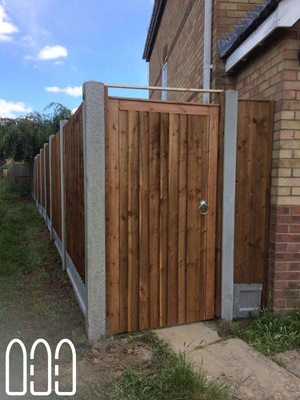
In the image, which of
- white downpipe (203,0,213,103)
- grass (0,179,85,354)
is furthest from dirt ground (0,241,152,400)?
white downpipe (203,0,213,103)

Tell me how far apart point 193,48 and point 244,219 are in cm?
336

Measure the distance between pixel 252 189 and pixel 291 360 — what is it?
5.03 feet

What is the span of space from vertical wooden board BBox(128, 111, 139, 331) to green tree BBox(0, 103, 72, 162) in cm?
1273

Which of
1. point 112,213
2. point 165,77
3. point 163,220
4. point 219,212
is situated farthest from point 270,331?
point 165,77

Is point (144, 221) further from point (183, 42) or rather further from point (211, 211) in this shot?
point (183, 42)

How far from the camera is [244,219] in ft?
10.9

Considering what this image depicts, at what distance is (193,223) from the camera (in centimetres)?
320

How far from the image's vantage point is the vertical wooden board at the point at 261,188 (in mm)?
Answer: 3227

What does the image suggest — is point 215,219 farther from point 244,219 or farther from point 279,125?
point 279,125

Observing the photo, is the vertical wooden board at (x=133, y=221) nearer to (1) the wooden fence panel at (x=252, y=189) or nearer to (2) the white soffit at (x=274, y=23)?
(1) the wooden fence panel at (x=252, y=189)

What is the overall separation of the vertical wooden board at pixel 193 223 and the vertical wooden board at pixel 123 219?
610mm

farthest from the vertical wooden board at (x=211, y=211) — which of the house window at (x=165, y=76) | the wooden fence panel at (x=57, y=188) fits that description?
the house window at (x=165, y=76)

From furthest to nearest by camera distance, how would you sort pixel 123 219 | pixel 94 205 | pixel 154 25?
1. pixel 154 25
2. pixel 123 219
3. pixel 94 205

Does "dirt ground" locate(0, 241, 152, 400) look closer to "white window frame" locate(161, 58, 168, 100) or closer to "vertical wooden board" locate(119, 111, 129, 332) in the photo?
"vertical wooden board" locate(119, 111, 129, 332)
